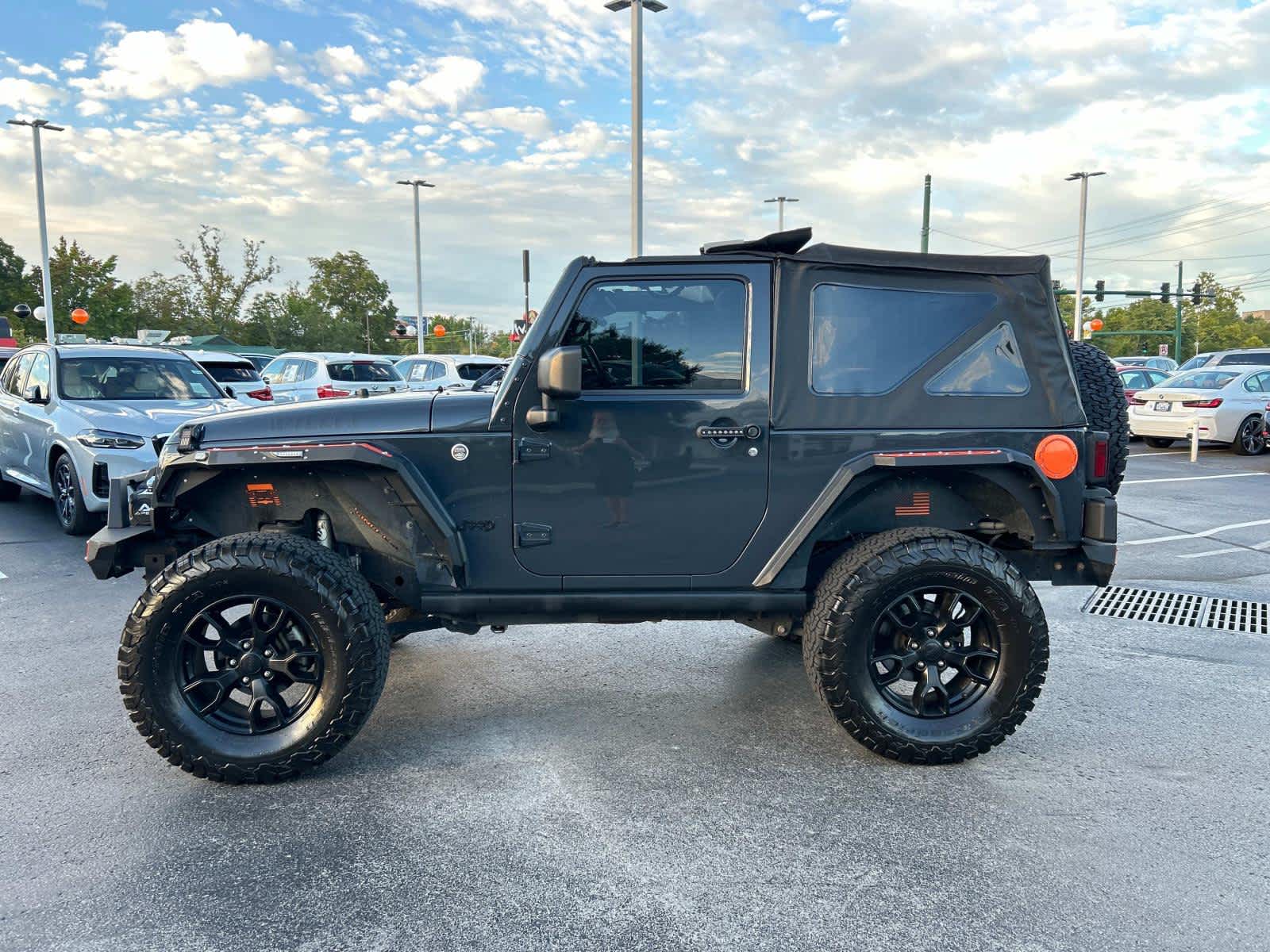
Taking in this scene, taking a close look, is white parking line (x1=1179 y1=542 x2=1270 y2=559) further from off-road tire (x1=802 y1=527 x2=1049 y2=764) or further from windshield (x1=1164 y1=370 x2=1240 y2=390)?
windshield (x1=1164 y1=370 x2=1240 y2=390)

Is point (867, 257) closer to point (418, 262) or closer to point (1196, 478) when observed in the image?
point (1196, 478)

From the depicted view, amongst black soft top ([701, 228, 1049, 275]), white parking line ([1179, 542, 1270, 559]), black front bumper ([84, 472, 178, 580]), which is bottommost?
white parking line ([1179, 542, 1270, 559])

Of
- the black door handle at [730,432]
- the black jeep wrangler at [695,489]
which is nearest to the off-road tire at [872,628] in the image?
the black jeep wrangler at [695,489]

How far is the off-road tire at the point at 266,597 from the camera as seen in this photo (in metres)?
3.44

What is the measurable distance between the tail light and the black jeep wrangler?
2 centimetres

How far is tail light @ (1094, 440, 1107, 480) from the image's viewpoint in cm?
383

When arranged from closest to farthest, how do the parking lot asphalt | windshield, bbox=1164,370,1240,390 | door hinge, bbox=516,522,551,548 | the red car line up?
the parking lot asphalt < door hinge, bbox=516,522,551,548 < windshield, bbox=1164,370,1240,390 < the red car

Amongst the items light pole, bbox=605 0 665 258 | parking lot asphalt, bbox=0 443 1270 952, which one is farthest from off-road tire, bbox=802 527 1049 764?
light pole, bbox=605 0 665 258

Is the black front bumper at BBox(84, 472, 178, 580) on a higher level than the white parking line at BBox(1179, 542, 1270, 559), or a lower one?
higher

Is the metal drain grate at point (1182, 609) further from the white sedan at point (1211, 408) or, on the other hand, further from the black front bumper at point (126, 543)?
the white sedan at point (1211, 408)

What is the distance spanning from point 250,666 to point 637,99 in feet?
45.8

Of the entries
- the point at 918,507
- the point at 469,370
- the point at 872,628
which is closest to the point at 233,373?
the point at 469,370

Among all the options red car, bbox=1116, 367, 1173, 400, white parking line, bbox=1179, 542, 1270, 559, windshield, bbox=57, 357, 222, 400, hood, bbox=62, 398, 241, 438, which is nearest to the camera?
white parking line, bbox=1179, 542, 1270, 559

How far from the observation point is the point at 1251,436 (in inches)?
613
